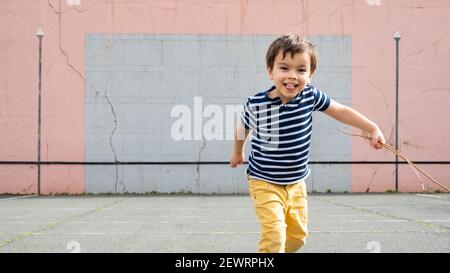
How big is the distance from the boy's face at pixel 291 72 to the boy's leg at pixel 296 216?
636 mm

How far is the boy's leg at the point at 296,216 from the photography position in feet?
11.6

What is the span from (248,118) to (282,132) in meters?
0.26

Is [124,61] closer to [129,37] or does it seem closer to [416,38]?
[129,37]

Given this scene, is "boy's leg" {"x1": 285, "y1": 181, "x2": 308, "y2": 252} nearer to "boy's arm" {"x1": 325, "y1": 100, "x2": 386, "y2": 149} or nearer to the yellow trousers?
the yellow trousers

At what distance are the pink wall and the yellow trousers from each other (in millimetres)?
11045

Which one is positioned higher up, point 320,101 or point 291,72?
point 291,72

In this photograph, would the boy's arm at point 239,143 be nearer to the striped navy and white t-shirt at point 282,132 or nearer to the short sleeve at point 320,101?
the striped navy and white t-shirt at point 282,132

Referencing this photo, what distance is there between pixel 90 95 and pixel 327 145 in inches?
240

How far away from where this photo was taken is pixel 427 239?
18.0 ft

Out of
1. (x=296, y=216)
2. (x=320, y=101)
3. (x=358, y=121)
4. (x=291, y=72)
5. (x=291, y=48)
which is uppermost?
(x=291, y=48)

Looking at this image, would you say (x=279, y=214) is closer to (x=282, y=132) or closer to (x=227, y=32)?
(x=282, y=132)

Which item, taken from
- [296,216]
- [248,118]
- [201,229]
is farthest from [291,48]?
[201,229]

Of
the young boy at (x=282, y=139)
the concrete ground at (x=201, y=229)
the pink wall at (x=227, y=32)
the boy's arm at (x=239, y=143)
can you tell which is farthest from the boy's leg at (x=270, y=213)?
the pink wall at (x=227, y=32)

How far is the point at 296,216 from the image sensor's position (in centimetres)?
356
